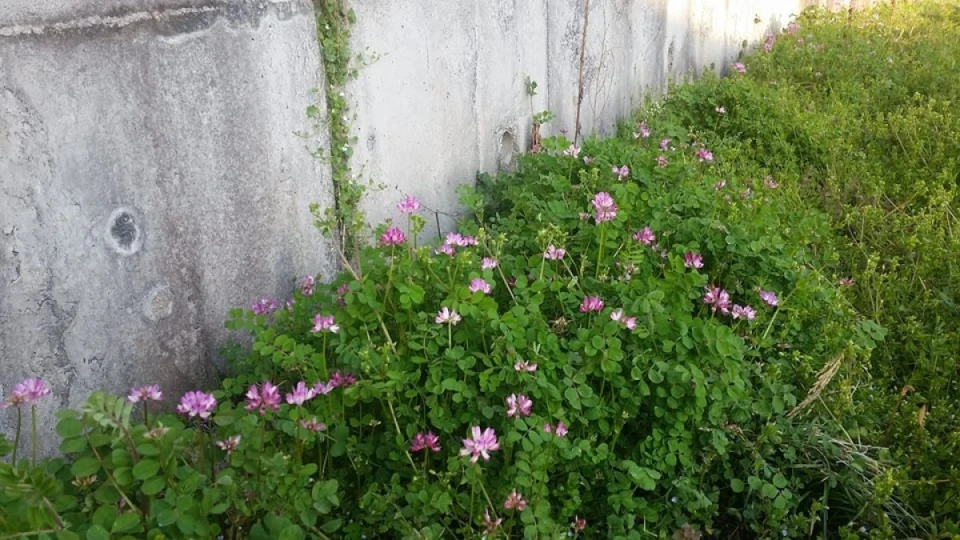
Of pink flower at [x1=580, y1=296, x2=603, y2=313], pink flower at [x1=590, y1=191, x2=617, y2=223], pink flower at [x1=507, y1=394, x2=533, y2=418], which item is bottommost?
pink flower at [x1=507, y1=394, x2=533, y2=418]

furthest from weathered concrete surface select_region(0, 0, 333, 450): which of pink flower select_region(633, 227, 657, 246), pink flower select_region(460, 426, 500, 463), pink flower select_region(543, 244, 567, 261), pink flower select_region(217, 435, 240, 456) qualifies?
pink flower select_region(633, 227, 657, 246)

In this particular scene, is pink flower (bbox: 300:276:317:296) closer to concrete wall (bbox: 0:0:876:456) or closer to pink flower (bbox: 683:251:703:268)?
concrete wall (bbox: 0:0:876:456)

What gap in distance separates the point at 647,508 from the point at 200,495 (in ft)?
3.58

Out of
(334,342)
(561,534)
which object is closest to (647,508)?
(561,534)

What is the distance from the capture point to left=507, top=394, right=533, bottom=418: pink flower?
1.91 meters

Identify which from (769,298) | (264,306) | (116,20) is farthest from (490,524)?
(116,20)

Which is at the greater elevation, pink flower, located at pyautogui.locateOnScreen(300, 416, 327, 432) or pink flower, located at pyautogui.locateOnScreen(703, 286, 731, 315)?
pink flower, located at pyautogui.locateOnScreen(300, 416, 327, 432)

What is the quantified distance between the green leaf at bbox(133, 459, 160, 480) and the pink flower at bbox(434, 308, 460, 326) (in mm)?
765

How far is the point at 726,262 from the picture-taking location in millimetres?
2881

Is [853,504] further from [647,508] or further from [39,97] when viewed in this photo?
[39,97]

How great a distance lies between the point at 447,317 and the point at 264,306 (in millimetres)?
538

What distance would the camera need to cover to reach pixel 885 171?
436 centimetres

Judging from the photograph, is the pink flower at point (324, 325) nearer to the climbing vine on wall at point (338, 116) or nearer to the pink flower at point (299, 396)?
the pink flower at point (299, 396)

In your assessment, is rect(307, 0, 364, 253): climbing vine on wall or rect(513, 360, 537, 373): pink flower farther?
rect(307, 0, 364, 253): climbing vine on wall
